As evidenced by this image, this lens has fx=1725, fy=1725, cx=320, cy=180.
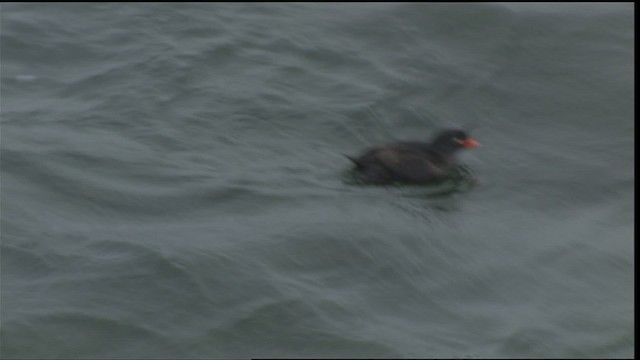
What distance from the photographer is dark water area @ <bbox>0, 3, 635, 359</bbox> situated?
1007cm

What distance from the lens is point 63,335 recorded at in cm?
987

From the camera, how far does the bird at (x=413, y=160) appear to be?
1256cm

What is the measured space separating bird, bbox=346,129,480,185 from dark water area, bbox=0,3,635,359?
130mm

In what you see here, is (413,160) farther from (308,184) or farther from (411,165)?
(308,184)

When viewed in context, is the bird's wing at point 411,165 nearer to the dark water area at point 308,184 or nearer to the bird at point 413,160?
the bird at point 413,160

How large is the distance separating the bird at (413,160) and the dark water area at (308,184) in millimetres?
130

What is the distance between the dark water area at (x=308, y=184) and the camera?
33.0 feet

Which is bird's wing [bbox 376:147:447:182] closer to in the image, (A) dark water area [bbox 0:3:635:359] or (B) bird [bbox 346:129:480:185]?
(B) bird [bbox 346:129:480:185]

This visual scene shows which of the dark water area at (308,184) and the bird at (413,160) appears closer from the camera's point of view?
the dark water area at (308,184)

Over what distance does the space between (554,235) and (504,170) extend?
1357mm

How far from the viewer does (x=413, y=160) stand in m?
12.8

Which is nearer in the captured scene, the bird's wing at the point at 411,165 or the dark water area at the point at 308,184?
the dark water area at the point at 308,184

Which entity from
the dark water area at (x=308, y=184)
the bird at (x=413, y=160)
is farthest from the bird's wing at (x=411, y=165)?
the dark water area at (x=308, y=184)

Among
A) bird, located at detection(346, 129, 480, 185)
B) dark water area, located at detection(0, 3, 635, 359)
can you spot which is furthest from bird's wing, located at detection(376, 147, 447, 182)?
dark water area, located at detection(0, 3, 635, 359)
